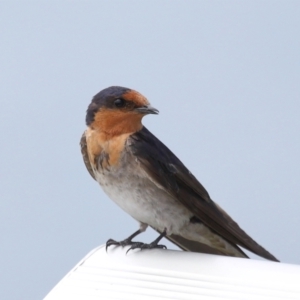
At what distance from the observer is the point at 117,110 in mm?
2500

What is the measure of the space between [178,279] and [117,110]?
0.53 meters

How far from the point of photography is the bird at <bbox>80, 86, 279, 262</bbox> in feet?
8.15

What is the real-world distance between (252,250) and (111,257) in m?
0.47

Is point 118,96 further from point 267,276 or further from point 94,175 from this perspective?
point 267,276

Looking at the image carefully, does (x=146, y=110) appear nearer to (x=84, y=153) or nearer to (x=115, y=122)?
(x=115, y=122)

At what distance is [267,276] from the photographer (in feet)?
6.73

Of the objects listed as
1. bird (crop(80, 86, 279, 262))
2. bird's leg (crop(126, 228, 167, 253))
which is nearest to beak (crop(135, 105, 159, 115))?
bird (crop(80, 86, 279, 262))

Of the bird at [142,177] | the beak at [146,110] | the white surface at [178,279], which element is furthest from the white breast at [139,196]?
the white surface at [178,279]

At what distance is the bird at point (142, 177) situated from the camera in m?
2.48

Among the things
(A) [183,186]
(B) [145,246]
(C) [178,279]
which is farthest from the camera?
(A) [183,186]

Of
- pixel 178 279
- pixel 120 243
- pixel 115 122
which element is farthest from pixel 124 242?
pixel 178 279

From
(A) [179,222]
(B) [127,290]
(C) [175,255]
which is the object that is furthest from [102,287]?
(A) [179,222]

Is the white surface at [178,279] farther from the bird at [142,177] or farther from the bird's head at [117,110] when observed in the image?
the bird's head at [117,110]

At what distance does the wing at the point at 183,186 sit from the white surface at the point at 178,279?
0.31m
